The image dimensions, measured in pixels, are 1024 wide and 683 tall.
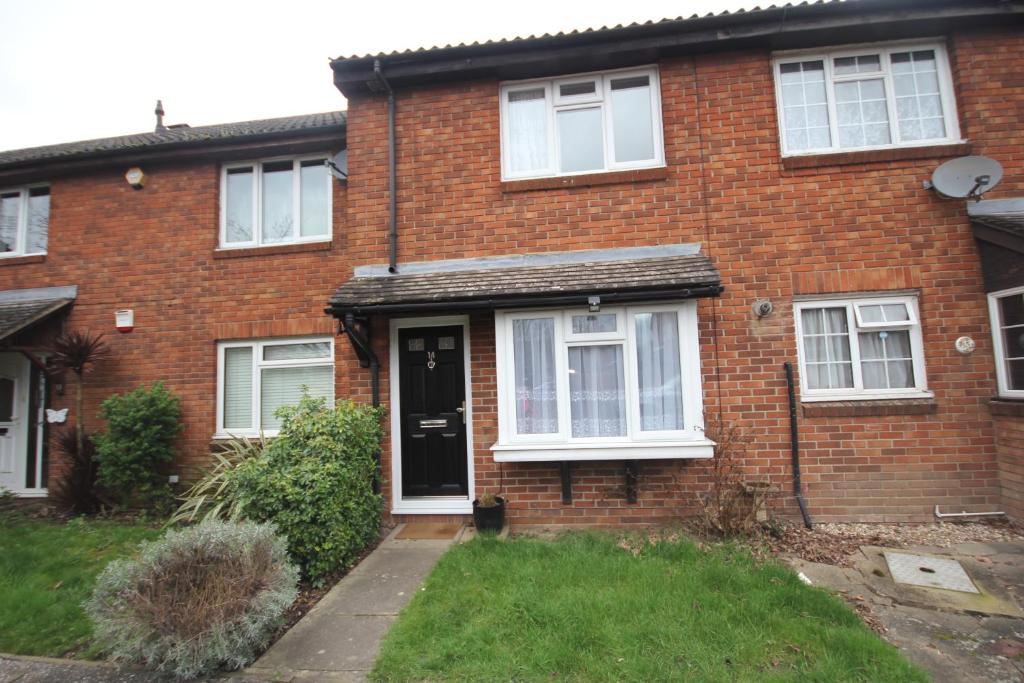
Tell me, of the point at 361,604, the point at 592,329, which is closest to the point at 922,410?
the point at 592,329

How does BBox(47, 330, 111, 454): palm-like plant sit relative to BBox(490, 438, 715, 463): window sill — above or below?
above

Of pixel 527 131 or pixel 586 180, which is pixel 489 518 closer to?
pixel 586 180

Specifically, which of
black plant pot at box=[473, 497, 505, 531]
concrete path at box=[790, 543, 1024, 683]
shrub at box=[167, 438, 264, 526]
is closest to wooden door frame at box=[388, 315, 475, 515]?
black plant pot at box=[473, 497, 505, 531]

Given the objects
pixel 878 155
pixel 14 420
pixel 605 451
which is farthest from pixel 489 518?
pixel 14 420

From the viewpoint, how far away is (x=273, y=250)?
655 centimetres

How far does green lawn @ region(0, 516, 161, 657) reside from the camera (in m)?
3.43

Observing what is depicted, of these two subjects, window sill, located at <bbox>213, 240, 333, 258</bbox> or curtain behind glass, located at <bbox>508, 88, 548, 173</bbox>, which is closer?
curtain behind glass, located at <bbox>508, 88, 548, 173</bbox>

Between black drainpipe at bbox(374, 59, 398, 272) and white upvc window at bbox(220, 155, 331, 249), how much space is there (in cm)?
137

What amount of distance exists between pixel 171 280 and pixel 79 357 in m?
1.55

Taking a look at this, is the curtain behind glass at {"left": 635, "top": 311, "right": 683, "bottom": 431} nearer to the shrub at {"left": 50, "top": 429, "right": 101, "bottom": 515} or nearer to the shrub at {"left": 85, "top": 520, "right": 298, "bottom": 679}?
the shrub at {"left": 85, "top": 520, "right": 298, "bottom": 679}

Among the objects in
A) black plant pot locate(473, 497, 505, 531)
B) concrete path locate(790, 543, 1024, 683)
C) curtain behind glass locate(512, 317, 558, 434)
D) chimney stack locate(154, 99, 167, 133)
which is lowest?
concrete path locate(790, 543, 1024, 683)

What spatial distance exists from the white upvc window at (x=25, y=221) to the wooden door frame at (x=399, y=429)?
6.36 m

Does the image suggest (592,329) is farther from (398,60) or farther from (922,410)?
(398,60)

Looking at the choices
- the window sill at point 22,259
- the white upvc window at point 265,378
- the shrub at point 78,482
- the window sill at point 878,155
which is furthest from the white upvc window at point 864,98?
the window sill at point 22,259
